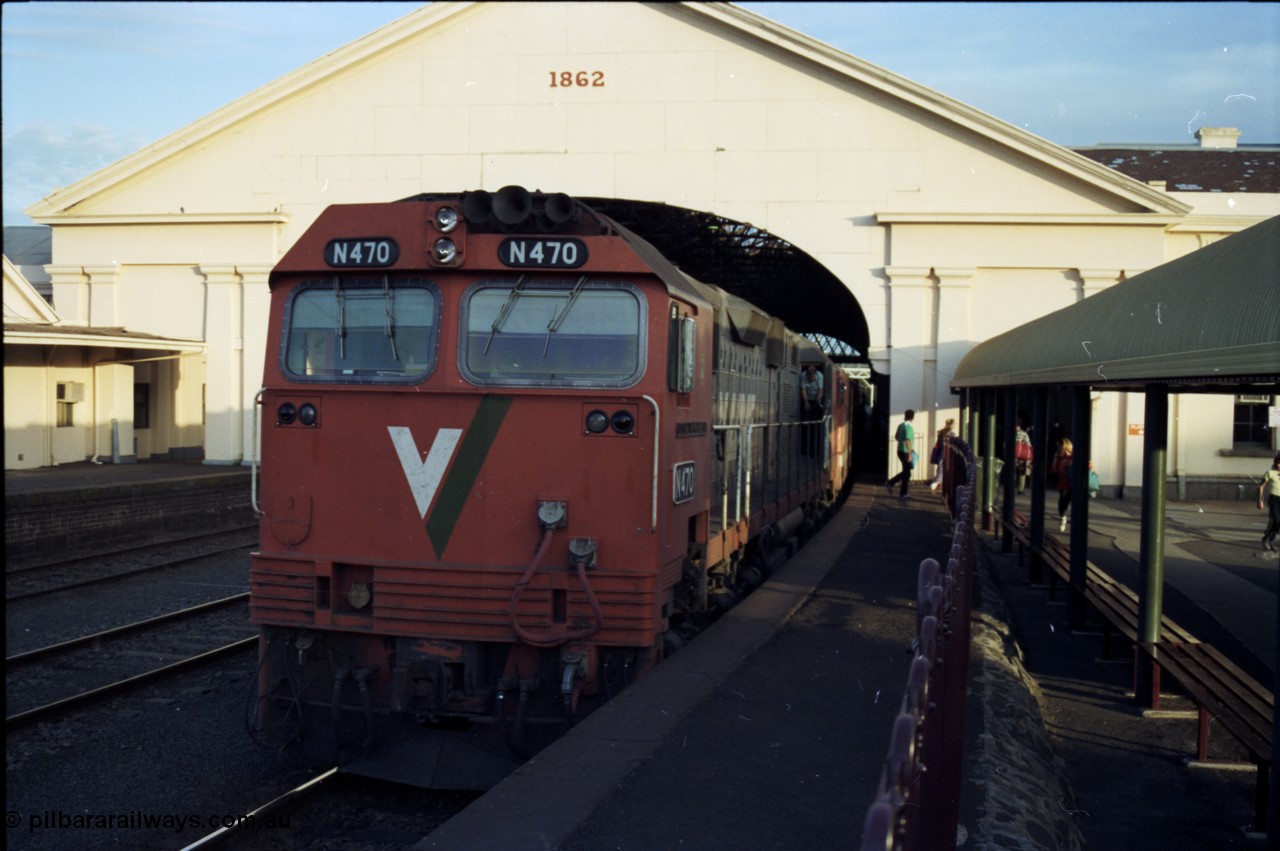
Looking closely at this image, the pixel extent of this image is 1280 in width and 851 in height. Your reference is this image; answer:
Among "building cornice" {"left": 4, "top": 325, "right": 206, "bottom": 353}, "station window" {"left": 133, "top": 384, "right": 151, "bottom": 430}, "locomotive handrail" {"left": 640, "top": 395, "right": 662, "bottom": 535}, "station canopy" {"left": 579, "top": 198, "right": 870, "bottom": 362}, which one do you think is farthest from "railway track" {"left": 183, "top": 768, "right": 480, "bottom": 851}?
"station window" {"left": 133, "top": 384, "right": 151, "bottom": 430}

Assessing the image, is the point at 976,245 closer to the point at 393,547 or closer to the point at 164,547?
the point at 164,547

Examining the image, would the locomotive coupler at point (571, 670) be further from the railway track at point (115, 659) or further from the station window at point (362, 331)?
the railway track at point (115, 659)

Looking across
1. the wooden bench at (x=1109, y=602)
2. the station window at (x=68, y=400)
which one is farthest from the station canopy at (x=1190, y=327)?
the station window at (x=68, y=400)

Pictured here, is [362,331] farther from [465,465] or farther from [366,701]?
[366,701]

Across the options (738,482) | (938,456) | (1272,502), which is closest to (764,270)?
(938,456)

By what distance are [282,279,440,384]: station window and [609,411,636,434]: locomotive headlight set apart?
3.88ft

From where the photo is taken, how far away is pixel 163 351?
2706 cm

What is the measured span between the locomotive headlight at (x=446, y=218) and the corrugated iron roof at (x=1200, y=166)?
88.6 feet

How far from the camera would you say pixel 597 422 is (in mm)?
6453

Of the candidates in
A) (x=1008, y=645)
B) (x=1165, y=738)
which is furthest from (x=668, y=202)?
(x=1165, y=738)

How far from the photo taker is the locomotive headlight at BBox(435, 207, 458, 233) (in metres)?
6.52

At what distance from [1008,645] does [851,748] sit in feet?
15.1

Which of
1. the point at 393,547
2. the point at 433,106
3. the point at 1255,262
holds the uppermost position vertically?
the point at 433,106

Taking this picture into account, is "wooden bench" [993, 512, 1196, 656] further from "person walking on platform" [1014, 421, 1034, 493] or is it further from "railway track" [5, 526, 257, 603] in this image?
"railway track" [5, 526, 257, 603]
